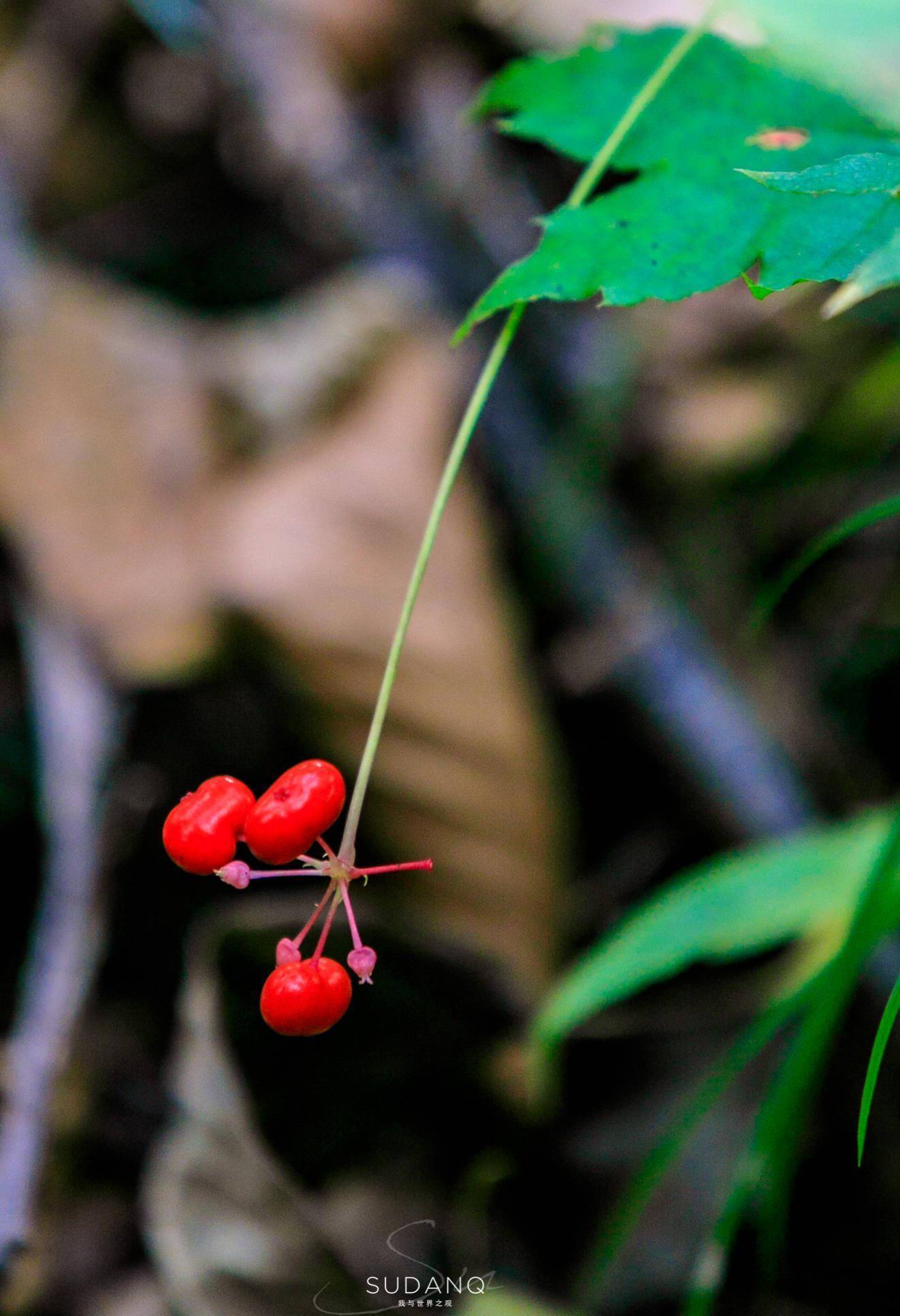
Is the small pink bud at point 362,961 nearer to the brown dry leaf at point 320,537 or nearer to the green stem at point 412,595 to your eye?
the green stem at point 412,595

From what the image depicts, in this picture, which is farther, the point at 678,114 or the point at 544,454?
the point at 544,454

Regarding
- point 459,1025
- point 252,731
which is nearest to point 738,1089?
point 459,1025

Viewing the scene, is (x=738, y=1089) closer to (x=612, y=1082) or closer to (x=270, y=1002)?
(x=612, y=1082)

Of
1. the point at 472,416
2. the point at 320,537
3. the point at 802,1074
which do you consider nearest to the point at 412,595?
the point at 472,416

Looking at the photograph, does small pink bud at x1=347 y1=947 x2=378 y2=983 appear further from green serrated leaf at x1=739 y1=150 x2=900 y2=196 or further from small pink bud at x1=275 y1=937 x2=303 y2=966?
green serrated leaf at x1=739 y1=150 x2=900 y2=196

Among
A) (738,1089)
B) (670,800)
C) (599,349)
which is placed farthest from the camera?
(599,349)

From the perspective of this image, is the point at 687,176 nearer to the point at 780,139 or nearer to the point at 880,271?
the point at 780,139
